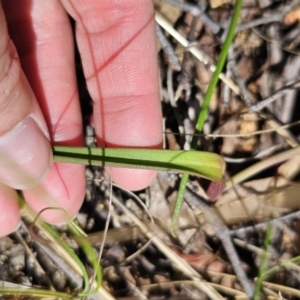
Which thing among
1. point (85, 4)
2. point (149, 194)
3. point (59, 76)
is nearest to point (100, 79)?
point (59, 76)

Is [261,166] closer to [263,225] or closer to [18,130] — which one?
[263,225]

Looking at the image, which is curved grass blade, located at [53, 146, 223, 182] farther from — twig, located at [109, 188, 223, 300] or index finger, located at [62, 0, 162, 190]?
twig, located at [109, 188, 223, 300]

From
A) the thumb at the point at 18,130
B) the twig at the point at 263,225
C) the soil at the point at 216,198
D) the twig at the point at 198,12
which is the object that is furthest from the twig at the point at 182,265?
the twig at the point at 198,12

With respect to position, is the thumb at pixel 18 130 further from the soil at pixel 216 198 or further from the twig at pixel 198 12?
the twig at pixel 198 12

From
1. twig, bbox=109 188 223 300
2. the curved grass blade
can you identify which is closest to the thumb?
the curved grass blade

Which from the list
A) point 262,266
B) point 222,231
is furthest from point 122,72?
point 262,266

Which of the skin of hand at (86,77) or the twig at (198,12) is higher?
the twig at (198,12)

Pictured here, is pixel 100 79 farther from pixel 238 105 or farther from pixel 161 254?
pixel 161 254
